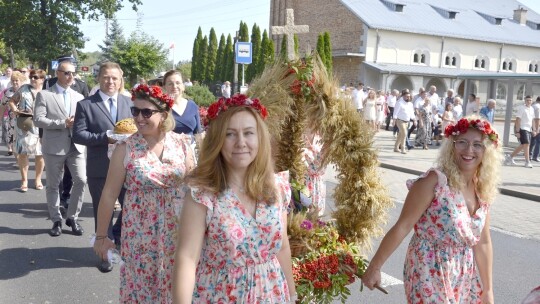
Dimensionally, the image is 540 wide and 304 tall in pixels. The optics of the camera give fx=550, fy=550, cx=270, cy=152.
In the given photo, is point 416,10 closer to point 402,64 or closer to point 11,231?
point 402,64

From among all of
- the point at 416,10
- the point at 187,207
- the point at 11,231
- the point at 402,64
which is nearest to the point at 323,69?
the point at 187,207

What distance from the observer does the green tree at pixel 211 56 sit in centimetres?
5783

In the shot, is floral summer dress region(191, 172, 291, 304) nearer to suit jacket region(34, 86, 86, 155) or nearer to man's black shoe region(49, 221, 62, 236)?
suit jacket region(34, 86, 86, 155)

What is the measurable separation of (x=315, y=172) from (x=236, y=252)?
177 centimetres

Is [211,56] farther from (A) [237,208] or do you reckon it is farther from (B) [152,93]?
(A) [237,208]

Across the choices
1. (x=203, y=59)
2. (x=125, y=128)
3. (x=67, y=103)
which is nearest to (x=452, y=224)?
(x=125, y=128)

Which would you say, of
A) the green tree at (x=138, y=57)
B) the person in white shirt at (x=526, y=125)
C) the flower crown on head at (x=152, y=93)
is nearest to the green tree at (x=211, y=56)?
the green tree at (x=138, y=57)

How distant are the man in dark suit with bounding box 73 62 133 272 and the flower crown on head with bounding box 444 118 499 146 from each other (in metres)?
3.10

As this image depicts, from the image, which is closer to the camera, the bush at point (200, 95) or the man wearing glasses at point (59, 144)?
the man wearing glasses at point (59, 144)

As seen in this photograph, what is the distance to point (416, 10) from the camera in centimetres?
4641

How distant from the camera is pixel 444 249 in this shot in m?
3.04

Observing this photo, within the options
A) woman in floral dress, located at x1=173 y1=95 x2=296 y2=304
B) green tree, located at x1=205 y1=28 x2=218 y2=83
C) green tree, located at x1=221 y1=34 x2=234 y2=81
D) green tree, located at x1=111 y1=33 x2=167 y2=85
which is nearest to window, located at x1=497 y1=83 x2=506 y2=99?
green tree, located at x1=111 y1=33 x2=167 y2=85

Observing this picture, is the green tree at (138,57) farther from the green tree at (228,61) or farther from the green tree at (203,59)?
the green tree at (203,59)

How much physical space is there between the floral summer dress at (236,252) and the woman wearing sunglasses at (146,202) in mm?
1124
